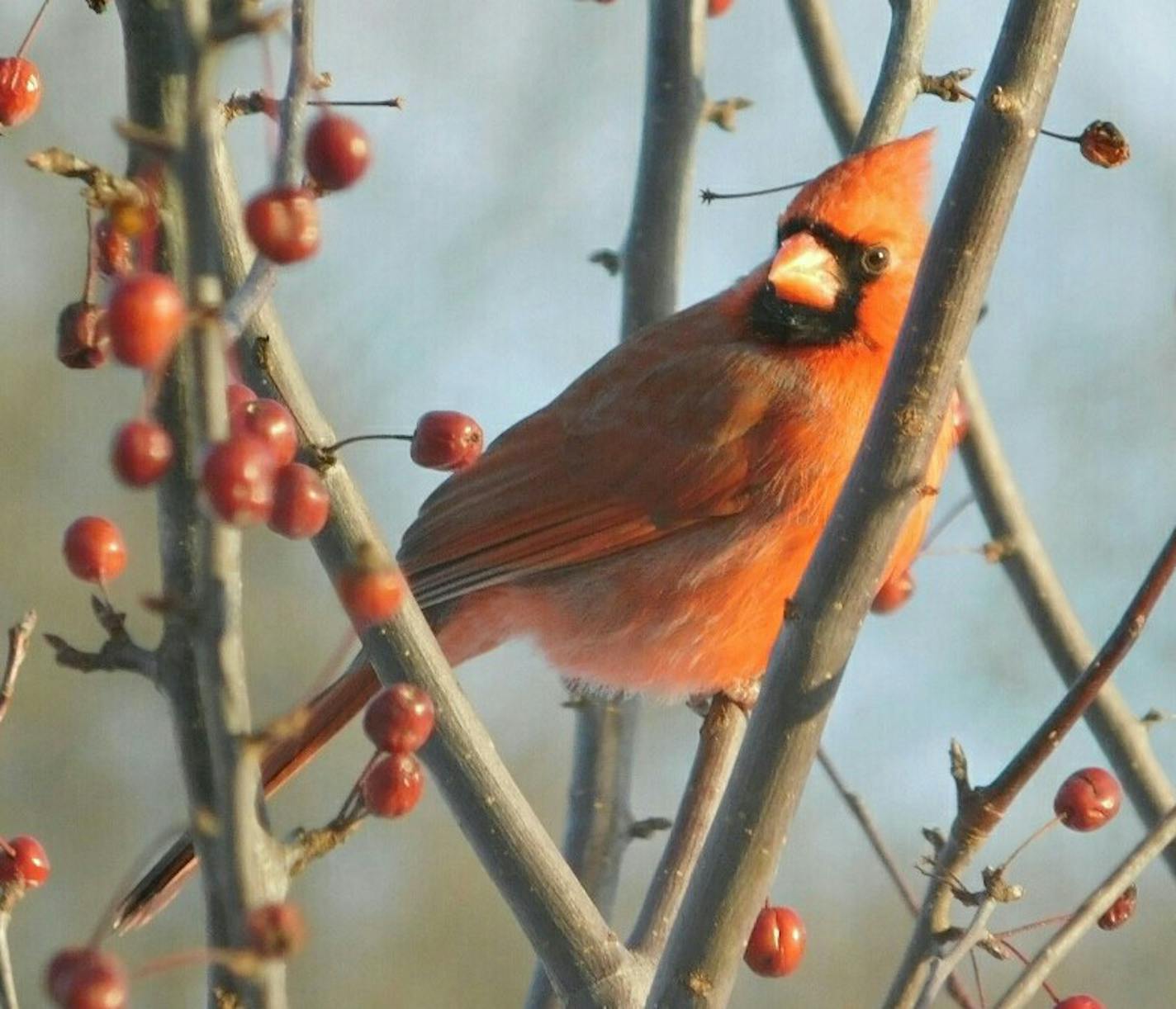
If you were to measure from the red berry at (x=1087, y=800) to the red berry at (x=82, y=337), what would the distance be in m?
1.00

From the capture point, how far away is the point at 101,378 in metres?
6.58

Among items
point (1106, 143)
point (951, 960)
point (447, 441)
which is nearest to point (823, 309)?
point (1106, 143)

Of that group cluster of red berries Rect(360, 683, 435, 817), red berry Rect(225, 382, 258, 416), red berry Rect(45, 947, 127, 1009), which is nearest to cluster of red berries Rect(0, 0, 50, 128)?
red berry Rect(225, 382, 258, 416)

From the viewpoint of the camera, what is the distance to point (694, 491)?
2.98 m

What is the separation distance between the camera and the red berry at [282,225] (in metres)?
1.12

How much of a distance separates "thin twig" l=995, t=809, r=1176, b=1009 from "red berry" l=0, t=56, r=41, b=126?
3.45 feet

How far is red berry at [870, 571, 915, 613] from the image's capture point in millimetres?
2816

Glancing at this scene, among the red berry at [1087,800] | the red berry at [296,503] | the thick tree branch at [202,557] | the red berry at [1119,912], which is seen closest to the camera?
the thick tree branch at [202,557]

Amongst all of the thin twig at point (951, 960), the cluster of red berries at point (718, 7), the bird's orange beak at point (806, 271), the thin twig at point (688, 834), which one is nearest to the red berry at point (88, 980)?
the thin twig at point (951, 960)

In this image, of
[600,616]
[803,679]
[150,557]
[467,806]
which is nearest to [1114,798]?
[803,679]

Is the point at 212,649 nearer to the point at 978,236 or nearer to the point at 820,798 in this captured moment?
the point at 978,236

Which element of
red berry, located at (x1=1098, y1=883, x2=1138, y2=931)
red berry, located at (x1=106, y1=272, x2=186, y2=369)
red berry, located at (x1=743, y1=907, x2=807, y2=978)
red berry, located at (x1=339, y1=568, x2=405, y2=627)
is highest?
red berry, located at (x1=106, y1=272, x2=186, y2=369)

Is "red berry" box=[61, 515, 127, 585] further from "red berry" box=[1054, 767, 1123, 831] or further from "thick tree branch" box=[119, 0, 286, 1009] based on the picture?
"red berry" box=[1054, 767, 1123, 831]

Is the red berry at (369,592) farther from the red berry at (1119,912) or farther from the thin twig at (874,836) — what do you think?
the red berry at (1119,912)
